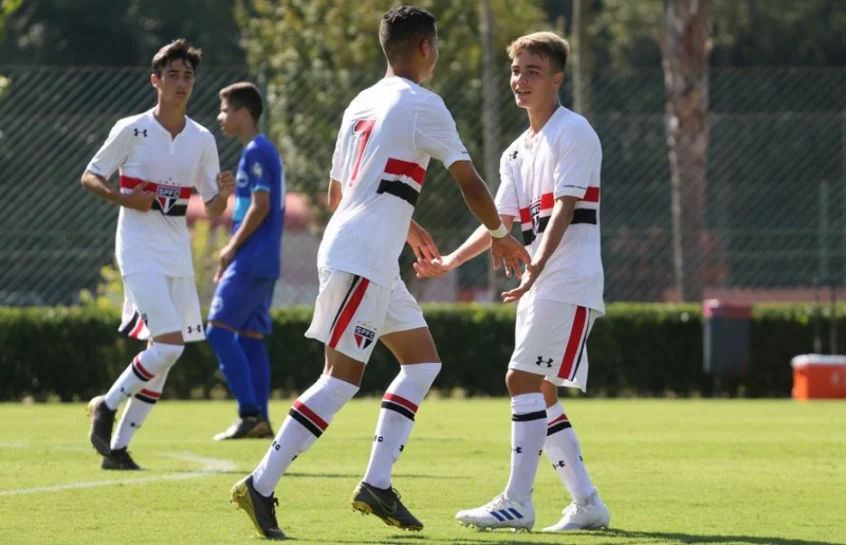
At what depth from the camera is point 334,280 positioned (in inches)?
255

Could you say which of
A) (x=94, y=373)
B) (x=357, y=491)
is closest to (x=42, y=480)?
(x=357, y=491)

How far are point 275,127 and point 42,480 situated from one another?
1351 cm

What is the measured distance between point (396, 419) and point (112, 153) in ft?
11.4

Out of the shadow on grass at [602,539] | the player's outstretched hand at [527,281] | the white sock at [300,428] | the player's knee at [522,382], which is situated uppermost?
the player's outstretched hand at [527,281]

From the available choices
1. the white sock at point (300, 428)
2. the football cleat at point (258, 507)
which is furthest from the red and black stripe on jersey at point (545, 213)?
the football cleat at point (258, 507)

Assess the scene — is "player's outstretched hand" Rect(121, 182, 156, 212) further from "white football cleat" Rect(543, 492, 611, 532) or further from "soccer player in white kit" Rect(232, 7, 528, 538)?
"white football cleat" Rect(543, 492, 611, 532)

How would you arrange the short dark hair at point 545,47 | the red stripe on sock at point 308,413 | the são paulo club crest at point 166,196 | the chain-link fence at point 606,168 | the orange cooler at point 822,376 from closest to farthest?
the red stripe on sock at point 308,413 → the short dark hair at point 545,47 → the são paulo club crest at point 166,196 → the orange cooler at point 822,376 → the chain-link fence at point 606,168

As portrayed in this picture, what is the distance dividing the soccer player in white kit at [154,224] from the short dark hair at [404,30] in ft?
9.79

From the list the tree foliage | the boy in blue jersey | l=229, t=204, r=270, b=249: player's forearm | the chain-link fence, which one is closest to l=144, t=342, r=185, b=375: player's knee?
the boy in blue jersey

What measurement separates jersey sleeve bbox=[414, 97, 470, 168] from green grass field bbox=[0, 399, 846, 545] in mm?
1539

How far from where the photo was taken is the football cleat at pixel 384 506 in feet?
21.1

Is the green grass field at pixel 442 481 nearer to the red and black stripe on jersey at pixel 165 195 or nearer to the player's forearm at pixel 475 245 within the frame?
the player's forearm at pixel 475 245

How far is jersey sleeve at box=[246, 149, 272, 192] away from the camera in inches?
449

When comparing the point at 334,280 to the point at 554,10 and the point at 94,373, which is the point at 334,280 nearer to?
the point at 94,373
